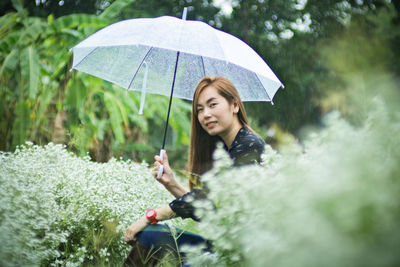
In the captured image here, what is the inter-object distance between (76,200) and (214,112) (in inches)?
48.7

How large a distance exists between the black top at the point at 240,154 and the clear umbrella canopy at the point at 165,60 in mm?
515

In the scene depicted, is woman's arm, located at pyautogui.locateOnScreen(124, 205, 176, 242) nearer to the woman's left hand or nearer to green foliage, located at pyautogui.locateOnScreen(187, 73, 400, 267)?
the woman's left hand

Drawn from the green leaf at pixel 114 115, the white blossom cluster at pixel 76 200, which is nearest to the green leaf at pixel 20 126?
the green leaf at pixel 114 115

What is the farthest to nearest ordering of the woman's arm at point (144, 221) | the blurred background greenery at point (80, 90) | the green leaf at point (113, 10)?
the green leaf at point (113, 10) → the blurred background greenery at point (80, 90) → the woman's arm at point (144, 221)

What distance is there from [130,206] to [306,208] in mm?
2114

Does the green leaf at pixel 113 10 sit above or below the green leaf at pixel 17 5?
above

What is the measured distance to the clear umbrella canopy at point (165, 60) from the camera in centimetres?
270

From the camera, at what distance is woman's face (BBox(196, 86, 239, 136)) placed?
8.97ft

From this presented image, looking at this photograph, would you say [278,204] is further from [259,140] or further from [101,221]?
[101,221]

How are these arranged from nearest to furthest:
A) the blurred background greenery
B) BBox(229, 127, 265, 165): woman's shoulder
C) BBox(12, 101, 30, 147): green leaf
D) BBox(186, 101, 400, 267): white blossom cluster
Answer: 1. BBox(186, 101, 400, 267): white blossom cluster
2. BBox(229, 127, 265, 165): woman's shoulder
3. the blurred background greenery
4. BBox(12, 101, 30, 147): green leaf

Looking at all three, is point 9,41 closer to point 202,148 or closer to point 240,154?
point 202,148

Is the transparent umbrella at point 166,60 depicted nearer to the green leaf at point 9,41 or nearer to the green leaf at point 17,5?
the green leaf at point 9,41

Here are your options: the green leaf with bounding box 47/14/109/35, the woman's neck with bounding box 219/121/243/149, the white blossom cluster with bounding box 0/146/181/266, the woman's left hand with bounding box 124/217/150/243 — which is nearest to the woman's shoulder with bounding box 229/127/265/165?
the woman's neck with bounding box 219/121/243/149

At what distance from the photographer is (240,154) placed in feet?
8.33
